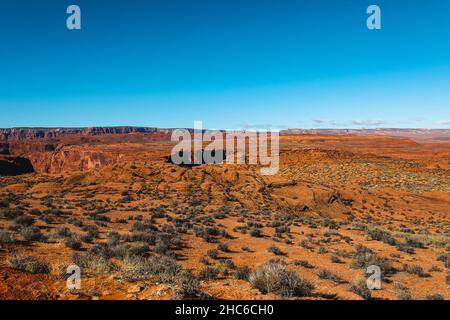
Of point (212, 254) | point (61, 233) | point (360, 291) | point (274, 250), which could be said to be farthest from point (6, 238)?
point (360, 291)

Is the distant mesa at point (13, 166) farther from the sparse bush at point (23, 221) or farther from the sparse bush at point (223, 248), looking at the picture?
the sparse bush at point (223, 248)

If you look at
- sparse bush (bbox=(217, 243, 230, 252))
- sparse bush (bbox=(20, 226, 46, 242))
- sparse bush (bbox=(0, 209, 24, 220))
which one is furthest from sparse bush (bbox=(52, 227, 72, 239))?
sparse bush (bbox=(217, 243, 230, 252))

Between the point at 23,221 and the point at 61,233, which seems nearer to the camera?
the point at 61,233

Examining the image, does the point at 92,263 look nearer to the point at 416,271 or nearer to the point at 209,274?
the point at 209,274

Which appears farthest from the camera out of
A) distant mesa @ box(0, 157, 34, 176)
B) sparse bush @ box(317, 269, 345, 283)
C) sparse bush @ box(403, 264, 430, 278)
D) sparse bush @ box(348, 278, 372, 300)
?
distant mesa @ box(0, 157, 34, 176)

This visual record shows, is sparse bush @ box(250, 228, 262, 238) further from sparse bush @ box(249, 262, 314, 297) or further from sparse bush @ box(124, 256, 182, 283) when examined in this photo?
sparse bush @ box(249, 262, 314, 297)

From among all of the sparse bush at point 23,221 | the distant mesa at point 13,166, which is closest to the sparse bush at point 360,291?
the sparse bush at point 23,221
